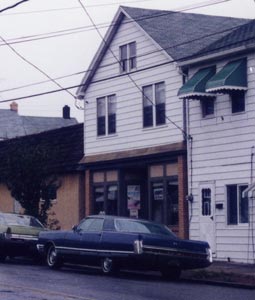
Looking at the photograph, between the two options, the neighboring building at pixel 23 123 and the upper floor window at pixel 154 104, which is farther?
the neighboring building at pixel 23 123

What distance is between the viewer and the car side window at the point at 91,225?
23.8 meters

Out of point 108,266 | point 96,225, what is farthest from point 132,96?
point 108,266

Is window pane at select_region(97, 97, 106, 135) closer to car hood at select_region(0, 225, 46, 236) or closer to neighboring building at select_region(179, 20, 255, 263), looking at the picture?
neighboring building at select_region(179, 20, 255, 263)

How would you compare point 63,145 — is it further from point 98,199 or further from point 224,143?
point 224,143

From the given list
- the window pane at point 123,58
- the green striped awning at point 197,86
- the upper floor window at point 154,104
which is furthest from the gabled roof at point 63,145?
the green striped awning at point 197,86

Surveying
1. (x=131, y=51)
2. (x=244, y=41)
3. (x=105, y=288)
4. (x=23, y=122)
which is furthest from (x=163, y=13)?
(x=23, y=122)

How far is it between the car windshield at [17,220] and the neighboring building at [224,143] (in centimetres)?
516

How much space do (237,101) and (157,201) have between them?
5.78 metres

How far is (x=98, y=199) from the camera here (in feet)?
116

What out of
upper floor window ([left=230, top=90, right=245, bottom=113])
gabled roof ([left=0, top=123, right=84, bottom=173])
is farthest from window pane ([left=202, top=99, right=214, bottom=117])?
gabled roof ([left=0, top=123, right=84, bottom=173])

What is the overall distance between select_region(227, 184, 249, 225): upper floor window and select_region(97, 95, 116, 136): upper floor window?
7208 mm

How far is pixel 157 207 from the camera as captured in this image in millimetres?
32312

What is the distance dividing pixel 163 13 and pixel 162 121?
15.6ft

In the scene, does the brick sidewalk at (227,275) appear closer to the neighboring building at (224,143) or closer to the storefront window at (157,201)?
the neighboring building at (224,143)
